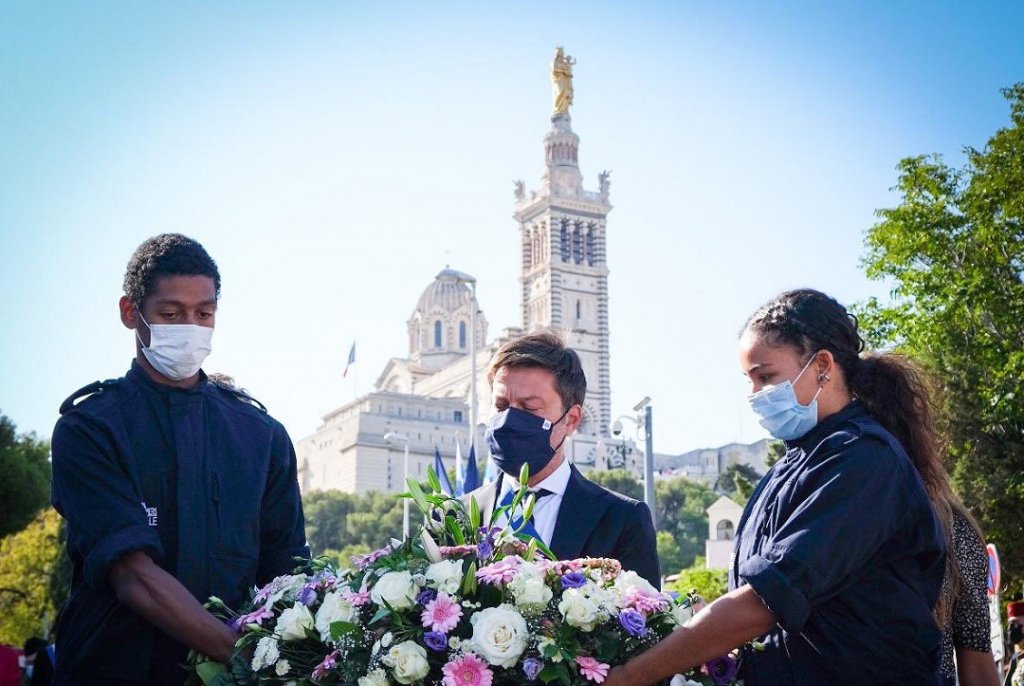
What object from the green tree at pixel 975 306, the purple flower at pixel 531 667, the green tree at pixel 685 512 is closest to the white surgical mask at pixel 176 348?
the purple flower at pixel 531 667

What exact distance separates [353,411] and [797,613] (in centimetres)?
13107

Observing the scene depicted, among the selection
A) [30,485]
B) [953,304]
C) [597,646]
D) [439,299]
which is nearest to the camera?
[597,646]

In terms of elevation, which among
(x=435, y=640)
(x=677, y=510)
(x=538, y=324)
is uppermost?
(x=538, y=324)

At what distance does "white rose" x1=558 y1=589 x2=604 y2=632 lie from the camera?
3289 mm

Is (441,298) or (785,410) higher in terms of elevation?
(441,298)

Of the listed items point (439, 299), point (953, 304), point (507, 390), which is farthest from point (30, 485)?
point (439, 299)

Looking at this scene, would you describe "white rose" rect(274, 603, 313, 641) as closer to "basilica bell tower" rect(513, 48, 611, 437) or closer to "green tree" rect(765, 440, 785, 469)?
"green tree" rect(765, 440, 785, 469)

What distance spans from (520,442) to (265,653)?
1.50 metres

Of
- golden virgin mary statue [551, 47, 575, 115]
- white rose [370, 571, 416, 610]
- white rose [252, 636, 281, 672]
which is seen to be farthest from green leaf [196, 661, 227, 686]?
golden virgin mary statue [551, 47, 575, 115]

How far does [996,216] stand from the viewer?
2028 cm

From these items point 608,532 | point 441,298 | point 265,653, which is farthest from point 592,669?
point 441,298

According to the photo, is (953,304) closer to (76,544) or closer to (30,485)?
(76,544)

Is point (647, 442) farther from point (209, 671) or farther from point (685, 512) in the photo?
point (685, 512)

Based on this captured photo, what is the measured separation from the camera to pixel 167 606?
3.83 metres
